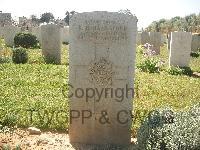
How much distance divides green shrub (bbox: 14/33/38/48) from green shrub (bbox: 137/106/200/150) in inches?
726

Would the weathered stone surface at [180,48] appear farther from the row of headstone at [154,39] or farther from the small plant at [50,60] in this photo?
the row of headstone at [154,39]

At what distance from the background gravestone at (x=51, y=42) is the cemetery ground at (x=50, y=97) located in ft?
7.38

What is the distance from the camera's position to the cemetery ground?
6.30 meters

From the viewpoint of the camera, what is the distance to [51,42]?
50.3 feet

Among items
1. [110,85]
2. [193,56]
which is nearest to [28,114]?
[110,85]

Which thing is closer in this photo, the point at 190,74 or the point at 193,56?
the point at 190,74

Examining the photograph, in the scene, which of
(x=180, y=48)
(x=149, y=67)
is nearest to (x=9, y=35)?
(x=149, y=67)

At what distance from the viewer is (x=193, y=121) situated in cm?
397

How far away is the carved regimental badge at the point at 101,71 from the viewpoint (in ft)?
18.0

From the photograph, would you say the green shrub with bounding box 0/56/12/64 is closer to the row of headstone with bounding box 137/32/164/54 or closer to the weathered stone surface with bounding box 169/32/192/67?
the weathered stone surface with bounding box 169/32/192/67

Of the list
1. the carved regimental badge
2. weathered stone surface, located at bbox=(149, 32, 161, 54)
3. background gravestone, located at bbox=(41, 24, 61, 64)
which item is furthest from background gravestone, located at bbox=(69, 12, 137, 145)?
weathered stone surface, located at bbox=(149, 32, 161, 54)

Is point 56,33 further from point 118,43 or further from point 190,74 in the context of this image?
point 118,43

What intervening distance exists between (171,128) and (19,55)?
11.3m

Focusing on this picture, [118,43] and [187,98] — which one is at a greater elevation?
[118,43]
